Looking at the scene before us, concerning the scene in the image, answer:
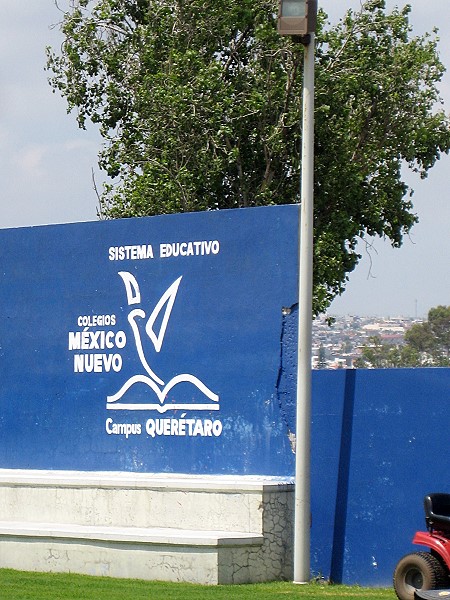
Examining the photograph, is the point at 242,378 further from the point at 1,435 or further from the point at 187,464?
the point at 1,435

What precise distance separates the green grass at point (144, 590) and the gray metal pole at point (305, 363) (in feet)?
1.46

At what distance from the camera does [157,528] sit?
14.1 metres

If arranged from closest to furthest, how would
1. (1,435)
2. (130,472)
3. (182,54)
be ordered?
(130,472), (1,435), (182,54)

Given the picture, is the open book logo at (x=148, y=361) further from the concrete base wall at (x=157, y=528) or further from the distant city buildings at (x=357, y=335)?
the distant city buildings at (x=357, y=335)

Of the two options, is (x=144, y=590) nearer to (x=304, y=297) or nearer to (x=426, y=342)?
(x=304, y=297)

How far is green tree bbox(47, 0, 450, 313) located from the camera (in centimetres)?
3141

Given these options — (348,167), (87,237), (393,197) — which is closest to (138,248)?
(87,237)

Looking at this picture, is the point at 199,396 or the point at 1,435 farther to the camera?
the point at 1,435

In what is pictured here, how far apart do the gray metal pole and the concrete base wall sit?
1.24 feet

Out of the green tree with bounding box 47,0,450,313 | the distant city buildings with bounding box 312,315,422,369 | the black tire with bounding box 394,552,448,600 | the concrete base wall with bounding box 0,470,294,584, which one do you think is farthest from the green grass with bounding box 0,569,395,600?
the distant city buildings with bounding box 312,315,422,369

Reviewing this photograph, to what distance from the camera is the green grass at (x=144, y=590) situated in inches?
468

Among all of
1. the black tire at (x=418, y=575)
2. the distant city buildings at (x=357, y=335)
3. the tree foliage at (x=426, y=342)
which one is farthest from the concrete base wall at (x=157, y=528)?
the tree foliage at (x=426, y=342)

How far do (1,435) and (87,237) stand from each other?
2.69 metres

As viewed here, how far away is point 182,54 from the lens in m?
32.5
